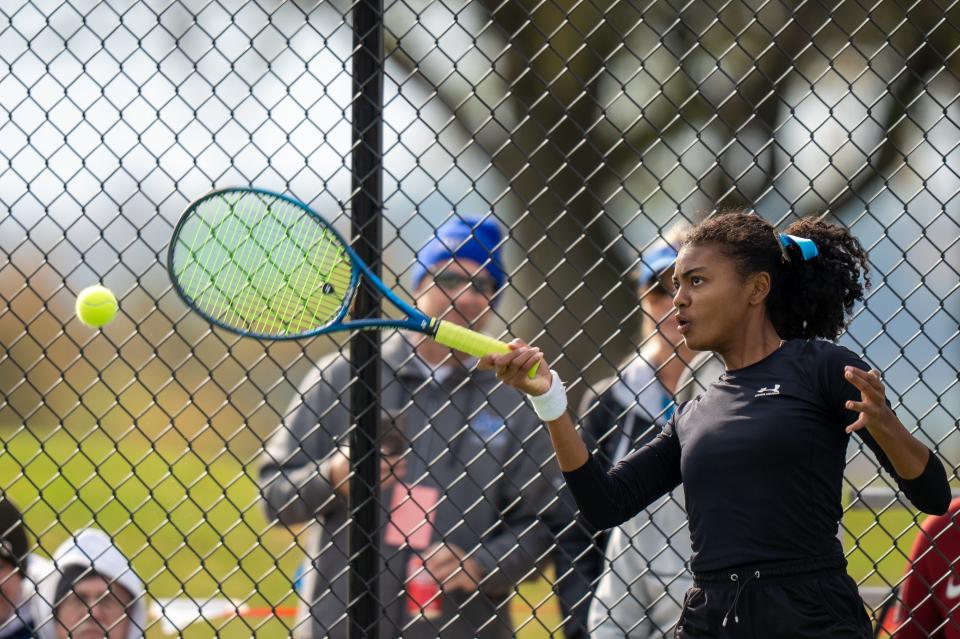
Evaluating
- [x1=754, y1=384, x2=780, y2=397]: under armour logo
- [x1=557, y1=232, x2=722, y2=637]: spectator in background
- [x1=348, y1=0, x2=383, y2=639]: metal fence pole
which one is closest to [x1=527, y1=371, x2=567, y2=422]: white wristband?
→ [x1=754, y1=384, x2=780, y2=397]: under armour logo

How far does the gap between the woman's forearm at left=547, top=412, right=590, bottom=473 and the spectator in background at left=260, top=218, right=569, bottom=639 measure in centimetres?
75

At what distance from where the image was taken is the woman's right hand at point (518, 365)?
7.13ft

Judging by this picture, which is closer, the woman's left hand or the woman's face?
the woman's left hand

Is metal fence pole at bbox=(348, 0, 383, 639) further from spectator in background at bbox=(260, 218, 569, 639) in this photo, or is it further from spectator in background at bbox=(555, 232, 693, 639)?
spectator in background at bbox=(555, 232, 693, 639)

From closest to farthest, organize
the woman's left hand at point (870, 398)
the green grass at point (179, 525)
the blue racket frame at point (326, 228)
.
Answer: the woman's left hand at point (870, 398) → the blue racket frame at point (326, 228) → the green grass at point (179, 525)

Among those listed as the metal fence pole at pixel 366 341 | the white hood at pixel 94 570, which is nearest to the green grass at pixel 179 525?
the white hood at pixel 94 570

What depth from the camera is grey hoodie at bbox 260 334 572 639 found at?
3.07 meters

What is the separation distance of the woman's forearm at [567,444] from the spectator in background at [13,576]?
1.67m

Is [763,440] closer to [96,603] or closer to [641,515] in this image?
[641,515]

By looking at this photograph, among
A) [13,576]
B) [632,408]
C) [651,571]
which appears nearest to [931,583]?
[651,571]

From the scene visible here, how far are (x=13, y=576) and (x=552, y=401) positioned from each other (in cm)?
182

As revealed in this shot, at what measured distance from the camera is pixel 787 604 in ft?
6.86

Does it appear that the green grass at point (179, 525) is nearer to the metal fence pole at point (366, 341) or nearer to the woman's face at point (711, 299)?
the metal fence pole at point (366, 341)

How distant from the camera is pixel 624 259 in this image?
972cm
